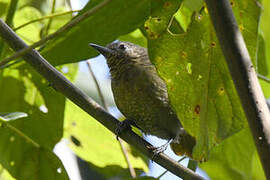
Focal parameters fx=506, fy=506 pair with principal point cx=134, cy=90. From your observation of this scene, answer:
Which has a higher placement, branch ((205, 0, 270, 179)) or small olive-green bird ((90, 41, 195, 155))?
branch ((205, 0, 270, 179))

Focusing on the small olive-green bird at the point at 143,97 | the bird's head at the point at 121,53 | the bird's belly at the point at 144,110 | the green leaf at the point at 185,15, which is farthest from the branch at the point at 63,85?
the bird's head at the point at 121,53

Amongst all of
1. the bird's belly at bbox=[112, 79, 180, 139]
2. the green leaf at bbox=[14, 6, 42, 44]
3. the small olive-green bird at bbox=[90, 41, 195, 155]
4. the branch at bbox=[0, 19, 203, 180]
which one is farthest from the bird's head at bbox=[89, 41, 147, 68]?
the branch at bbox=[0, 19, 203, 180]

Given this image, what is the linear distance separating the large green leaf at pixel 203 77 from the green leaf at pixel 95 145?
3.74ft

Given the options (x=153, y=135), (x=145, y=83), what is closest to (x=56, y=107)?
(x=145, y=83)

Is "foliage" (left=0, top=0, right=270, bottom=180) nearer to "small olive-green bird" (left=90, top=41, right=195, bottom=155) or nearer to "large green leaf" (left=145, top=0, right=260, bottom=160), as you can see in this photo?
"large green leaf" (left=145, top=0, right=260, bottom=160)

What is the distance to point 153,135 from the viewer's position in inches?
141

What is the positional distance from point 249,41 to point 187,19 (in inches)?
27.7

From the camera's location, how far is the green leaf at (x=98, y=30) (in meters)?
2.29

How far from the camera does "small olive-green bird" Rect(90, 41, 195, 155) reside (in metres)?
3.26

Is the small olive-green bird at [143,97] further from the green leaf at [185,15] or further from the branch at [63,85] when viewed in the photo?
the branch at [63,85]

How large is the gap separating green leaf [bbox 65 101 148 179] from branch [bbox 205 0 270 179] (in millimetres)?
1738

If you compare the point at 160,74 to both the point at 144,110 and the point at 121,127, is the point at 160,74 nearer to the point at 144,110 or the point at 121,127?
the point at 121,127

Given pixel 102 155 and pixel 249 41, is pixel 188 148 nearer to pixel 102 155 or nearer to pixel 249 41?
pixel 102 155

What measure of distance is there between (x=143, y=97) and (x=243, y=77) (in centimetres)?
197
